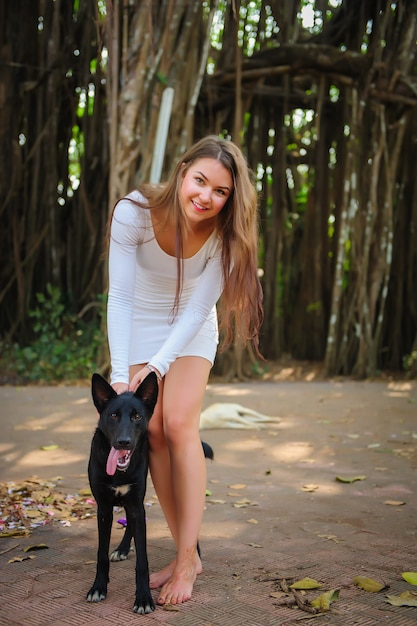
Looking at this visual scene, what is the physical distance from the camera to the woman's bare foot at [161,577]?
2191 mm

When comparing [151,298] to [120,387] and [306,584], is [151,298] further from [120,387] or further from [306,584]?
[306,584]

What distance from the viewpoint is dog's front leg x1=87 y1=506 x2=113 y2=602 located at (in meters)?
2.05

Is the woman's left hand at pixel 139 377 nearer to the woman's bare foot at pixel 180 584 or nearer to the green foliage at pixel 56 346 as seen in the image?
the woman's bare foot at pixel 180 584

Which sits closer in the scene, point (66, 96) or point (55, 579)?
point (55, 579)

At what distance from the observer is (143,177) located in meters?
6.43

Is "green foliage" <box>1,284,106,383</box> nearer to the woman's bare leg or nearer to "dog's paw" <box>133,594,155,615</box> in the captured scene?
the woman's bare leg

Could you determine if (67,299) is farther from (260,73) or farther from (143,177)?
(260,73)

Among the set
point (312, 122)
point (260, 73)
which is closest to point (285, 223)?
point (312, 122)

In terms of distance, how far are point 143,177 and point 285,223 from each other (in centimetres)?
269

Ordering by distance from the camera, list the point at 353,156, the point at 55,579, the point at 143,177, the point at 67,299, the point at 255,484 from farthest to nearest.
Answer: the point at 67,299
the point at 353,156
the point at 143,177
the point at 255,484
the point at 55,579

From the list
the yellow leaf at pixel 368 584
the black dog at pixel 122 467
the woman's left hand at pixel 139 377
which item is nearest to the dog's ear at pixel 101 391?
the black dog at pixel 122 467

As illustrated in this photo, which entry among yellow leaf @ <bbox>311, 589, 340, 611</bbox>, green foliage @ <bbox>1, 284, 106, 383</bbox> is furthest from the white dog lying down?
yellow leaf @ <bbox>311, 589, 340, 611</bbox>

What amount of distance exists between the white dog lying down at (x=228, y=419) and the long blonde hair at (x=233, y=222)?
2.37 metres

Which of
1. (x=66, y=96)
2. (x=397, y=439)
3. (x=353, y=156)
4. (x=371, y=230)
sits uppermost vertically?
(x=66, y=96)
